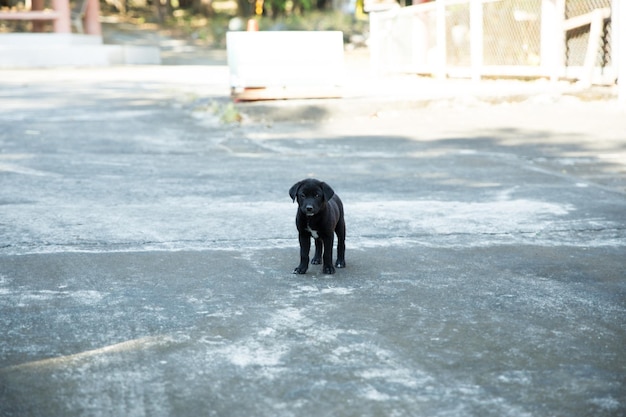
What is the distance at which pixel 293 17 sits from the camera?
37.9 m

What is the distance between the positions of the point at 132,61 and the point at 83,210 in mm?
20210

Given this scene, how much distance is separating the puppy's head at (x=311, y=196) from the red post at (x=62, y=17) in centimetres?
2297

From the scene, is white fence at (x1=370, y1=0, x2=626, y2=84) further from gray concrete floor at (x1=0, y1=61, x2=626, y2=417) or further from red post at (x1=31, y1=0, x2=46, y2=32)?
red post at (x1=31, y1=0, x2=46, y2=32)

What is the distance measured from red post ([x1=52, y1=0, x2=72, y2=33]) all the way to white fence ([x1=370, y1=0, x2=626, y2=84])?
10434mm

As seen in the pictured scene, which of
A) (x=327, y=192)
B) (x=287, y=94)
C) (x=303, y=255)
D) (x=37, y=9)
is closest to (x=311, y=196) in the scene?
(x=327, y=192)

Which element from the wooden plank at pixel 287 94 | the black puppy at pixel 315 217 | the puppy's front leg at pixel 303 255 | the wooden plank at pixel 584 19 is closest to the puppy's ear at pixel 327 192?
the black puppy at pixel 315 217

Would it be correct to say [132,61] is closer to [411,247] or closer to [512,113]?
[512,113]

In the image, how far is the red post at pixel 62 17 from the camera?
26484 millimetres

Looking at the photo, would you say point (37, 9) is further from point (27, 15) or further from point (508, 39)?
point (508, 39)

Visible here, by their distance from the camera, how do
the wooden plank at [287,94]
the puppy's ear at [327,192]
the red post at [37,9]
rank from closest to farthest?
1. the puppy's ear at [327,192]
2. the wooden plank at [287,94]
3. the red post at [37,9]

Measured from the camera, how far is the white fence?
14.1 metres

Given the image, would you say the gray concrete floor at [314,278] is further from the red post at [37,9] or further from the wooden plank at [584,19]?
the red post at [37,9]

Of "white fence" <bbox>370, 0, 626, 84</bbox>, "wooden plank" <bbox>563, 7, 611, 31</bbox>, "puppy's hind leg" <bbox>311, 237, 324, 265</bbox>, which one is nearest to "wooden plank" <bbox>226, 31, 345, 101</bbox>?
"white fence" <bbox>370, 0, 626, 84</bbox>

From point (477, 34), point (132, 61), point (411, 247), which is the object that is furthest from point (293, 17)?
point (411, 247)
